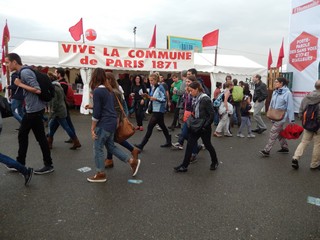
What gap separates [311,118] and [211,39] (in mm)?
8516

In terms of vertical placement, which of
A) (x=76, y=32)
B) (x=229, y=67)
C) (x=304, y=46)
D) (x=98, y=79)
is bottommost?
(x=98, y=79)

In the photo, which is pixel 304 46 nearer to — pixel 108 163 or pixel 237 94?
pixel 237 94

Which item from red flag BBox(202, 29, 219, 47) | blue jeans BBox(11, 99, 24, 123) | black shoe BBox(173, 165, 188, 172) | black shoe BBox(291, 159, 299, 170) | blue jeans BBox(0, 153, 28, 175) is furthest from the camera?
red flag BBox(202, 29, 219, 47)

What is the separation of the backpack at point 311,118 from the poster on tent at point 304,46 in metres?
7.73

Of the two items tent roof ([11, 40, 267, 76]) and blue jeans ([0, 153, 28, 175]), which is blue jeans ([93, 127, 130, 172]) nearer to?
blue jeans ([0, 153, 28, 175])

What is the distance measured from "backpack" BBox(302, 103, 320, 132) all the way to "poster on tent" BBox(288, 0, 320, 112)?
7.73 m

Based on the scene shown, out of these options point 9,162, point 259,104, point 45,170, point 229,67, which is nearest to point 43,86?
point 9,162

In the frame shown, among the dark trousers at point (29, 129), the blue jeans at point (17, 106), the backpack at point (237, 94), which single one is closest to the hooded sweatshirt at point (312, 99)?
the backpack at point (237, 94)

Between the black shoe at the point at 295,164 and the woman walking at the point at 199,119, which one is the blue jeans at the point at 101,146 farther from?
the black shoe at the point at 295,164

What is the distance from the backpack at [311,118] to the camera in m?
4.63

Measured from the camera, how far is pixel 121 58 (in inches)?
466

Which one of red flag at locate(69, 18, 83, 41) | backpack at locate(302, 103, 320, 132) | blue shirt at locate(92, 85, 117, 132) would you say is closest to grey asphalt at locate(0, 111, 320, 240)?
backpack at locate(302, 103, 320, 132)

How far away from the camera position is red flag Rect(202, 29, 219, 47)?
12.1 meters

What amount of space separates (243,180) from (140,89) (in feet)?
18.4
